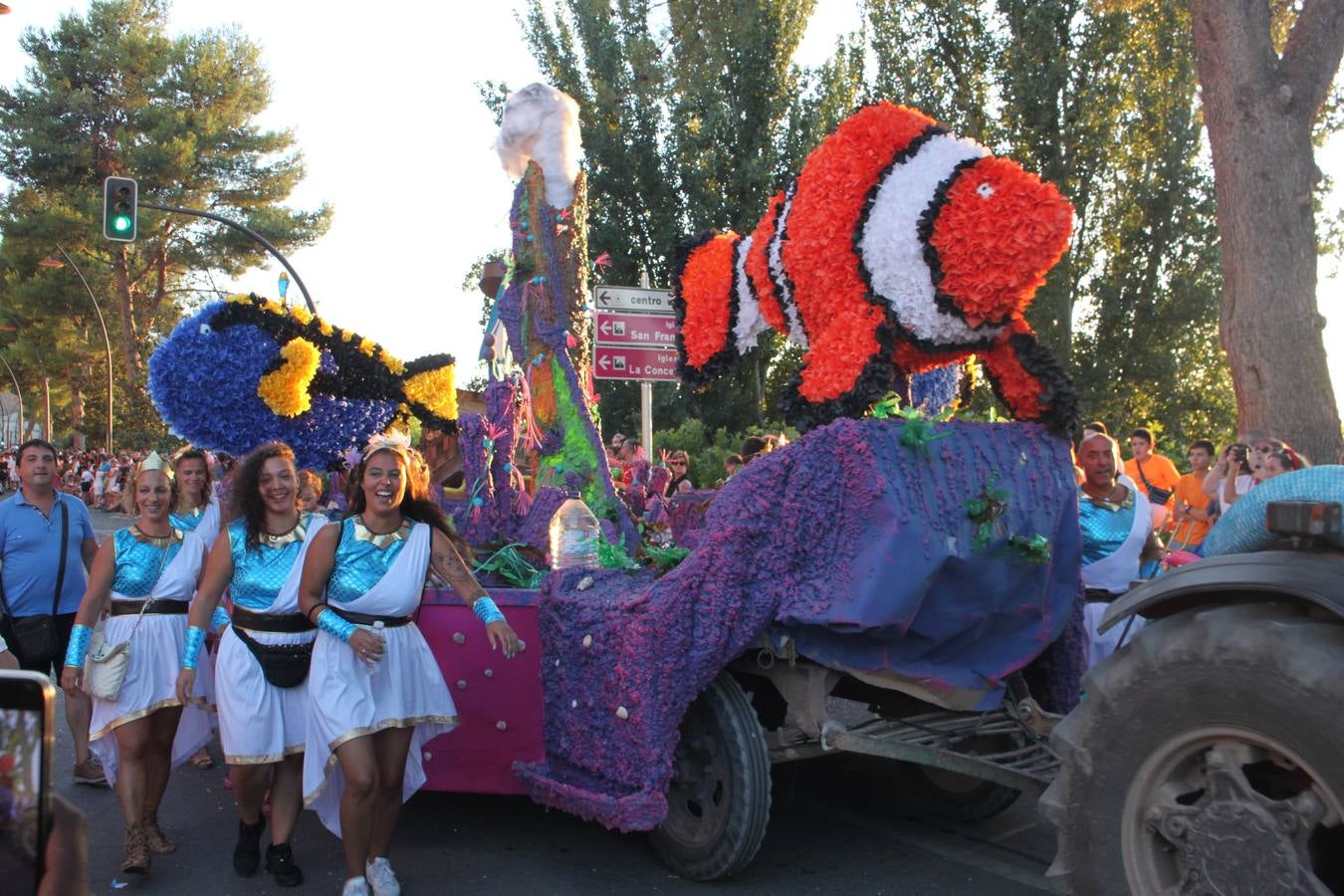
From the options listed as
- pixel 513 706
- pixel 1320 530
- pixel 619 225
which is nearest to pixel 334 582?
pixel 513 706

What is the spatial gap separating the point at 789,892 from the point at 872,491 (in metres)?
1.57

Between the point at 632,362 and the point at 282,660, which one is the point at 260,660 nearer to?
the point at 282,660

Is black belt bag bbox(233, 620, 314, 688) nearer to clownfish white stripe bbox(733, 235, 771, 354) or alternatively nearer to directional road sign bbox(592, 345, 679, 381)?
clownfish white stripe bbox(733, 235, 771, 354)

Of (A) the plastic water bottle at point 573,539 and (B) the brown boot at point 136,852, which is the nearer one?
(B) the brown boot at point 136,852

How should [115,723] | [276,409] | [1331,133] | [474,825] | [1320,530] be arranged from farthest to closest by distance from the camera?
[1331,133], [276,409], [474,825], [115,723], [1320,530]

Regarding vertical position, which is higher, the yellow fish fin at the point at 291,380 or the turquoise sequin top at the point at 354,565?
the yellow fish fin at the point at 291,380

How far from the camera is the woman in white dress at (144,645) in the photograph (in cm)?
484

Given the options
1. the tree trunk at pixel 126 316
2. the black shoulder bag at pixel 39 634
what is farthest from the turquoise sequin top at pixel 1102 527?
the tree trunk at pixel 126 316

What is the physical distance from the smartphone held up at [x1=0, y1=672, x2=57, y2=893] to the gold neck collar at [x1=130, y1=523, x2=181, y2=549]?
13.0 ft

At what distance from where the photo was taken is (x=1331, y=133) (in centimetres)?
1577

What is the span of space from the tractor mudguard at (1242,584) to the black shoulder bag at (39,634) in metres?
5.01

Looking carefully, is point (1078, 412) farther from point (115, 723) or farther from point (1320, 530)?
point (115, 723)

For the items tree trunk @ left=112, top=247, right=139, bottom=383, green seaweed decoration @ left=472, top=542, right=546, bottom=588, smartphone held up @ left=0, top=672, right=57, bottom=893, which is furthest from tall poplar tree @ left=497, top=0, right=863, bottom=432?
tree trunk @ left=112, top=247, right=139, bottom=383

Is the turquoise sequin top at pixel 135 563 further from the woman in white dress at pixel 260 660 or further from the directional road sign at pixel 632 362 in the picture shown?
the directional road sign at pixel 632 362
